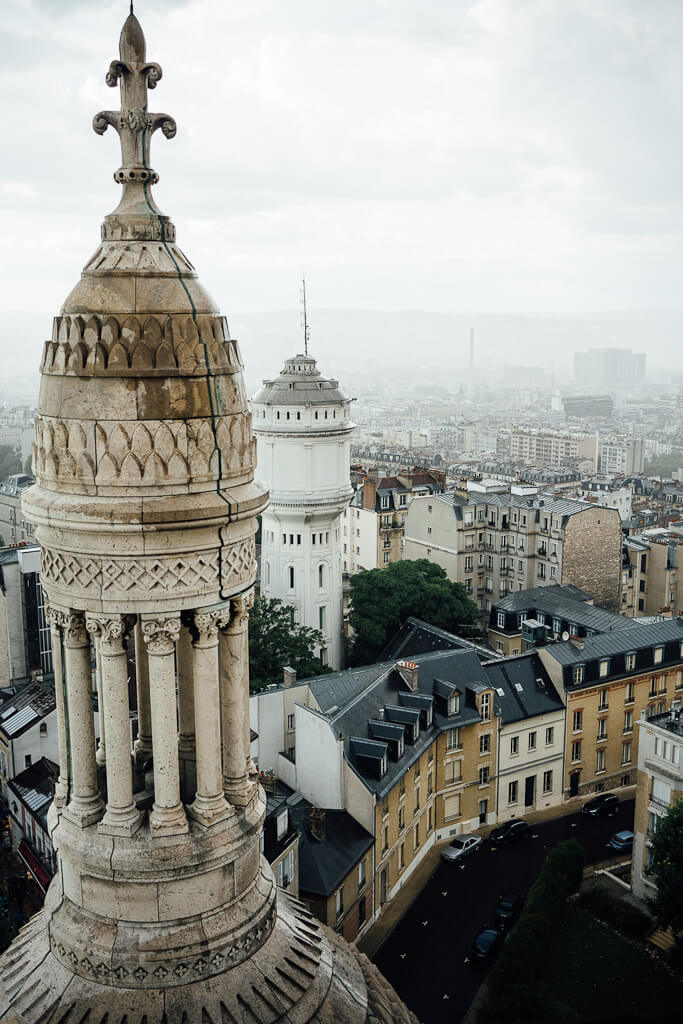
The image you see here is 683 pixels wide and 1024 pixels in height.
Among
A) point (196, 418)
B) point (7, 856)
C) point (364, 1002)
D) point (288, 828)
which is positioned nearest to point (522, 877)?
point (288, 828)

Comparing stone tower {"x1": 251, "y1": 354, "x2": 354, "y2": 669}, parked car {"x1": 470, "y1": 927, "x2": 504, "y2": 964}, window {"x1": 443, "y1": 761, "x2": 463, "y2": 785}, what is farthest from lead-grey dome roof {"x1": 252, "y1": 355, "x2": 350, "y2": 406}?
parked car {"x1": 470, "y1": 927, "x2": 504, "y2": 964}

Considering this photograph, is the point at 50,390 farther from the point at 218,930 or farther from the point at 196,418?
the point at 218,930

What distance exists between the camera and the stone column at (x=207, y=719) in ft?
27.4

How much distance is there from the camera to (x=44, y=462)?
8031 millimetres

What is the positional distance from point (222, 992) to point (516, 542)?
208 ft

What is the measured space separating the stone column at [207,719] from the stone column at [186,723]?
0.50 metres

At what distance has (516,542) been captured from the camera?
2739 inches

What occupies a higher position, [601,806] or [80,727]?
[80,727]

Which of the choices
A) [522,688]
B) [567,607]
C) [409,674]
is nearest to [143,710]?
[409,674]

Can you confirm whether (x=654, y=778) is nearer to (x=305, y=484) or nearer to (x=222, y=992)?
(x=305, y=484)

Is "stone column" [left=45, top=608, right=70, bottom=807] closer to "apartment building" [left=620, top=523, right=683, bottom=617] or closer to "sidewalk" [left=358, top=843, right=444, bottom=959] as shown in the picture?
"sidewalk" [left=358, top=843, right=444, bottom=959]

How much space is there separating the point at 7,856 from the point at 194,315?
130 feet

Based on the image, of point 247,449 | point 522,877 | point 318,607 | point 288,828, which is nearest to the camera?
point 247,449

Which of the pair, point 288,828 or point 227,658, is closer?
point 227,658
